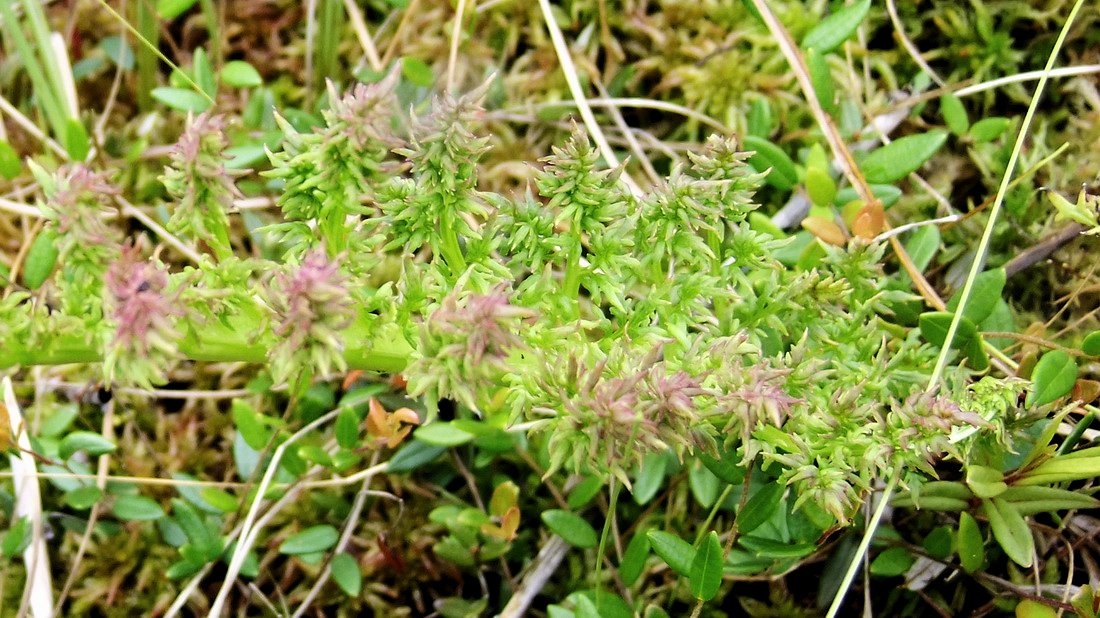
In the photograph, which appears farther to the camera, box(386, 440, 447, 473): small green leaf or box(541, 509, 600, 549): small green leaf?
box(386, 440, 447, 473): small green leaf

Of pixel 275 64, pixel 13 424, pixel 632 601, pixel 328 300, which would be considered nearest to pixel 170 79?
pixel 275 64

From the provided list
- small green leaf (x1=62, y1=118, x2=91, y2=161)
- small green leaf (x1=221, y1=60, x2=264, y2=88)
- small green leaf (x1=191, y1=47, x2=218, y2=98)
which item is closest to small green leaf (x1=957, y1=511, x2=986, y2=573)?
small green leaf (x1=221, y1=60, x2=264, y2=88)

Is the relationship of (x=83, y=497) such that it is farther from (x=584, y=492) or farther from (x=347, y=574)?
(x=584, y=492)

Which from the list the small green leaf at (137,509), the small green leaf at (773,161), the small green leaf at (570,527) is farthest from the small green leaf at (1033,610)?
the small green leaf at (137,509)

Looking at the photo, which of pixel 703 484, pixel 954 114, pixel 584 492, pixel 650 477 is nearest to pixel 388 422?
pixel 584 492

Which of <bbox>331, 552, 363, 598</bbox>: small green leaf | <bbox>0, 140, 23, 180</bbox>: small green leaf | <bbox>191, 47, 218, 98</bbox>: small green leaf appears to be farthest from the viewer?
<bbox>191, 47, 218, 98</bbox>: small green leaf

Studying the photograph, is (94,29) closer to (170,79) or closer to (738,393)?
(170,79)

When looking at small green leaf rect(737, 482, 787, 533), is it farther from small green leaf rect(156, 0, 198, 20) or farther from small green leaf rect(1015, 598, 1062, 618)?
small green leaf rect(156, 0, 198, 20)

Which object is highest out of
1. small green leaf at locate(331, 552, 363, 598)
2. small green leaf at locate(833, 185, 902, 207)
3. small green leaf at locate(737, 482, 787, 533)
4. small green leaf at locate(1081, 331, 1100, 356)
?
small green leaf at locate(833, 185, 902, 207)
